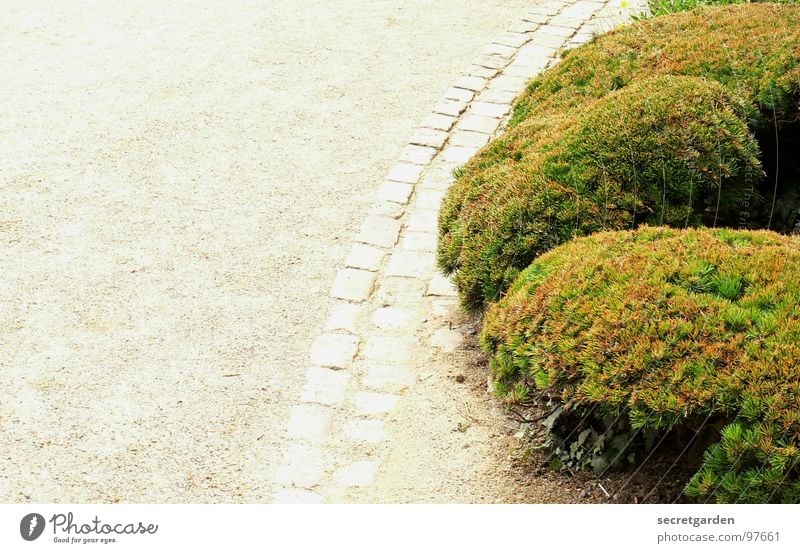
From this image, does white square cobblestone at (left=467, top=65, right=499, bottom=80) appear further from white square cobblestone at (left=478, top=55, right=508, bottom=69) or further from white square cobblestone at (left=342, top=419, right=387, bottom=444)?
white square cobblestone at (left=342, top=419, right=387, bottom=444)

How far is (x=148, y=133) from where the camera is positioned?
7.61 m

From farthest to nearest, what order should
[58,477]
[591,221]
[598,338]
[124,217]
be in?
[124,217], [591,221], [58,477], [598,338]

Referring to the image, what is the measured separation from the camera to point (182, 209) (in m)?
6.65

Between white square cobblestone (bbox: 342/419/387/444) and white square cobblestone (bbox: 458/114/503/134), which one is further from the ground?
white square cobblestone (bbox: 458/114/503/134)

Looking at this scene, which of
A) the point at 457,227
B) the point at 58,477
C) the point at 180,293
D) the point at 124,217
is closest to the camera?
the point at 58,477

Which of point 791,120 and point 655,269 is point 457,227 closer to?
point 655,269

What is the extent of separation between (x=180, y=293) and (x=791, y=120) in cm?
357

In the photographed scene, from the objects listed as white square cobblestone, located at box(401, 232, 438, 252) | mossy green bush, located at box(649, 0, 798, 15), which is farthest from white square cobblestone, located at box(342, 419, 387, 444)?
mossy green bush, located at box(649, 0, 798, 15)

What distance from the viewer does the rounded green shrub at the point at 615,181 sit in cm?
491
